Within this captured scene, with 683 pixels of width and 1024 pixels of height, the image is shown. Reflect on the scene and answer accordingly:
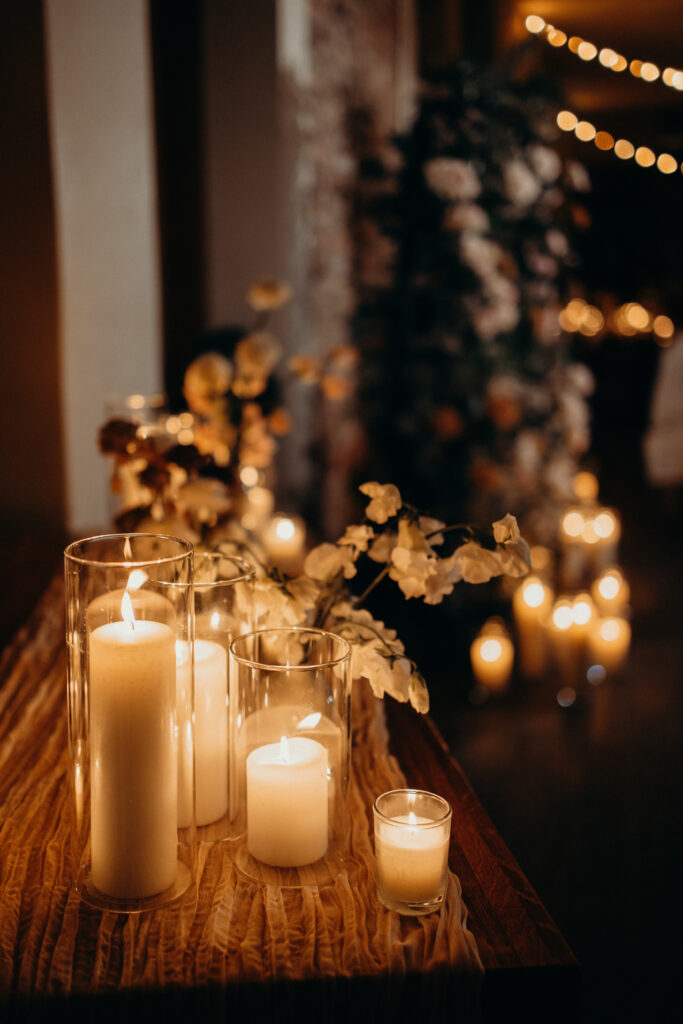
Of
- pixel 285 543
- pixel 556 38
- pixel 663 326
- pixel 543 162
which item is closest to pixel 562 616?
pixel 285 543

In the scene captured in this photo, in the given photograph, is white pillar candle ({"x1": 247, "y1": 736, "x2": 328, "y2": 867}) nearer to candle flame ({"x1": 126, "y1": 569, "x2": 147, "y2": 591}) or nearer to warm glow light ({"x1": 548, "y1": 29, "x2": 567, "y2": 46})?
candle flame ({"x1": 126, "y1": 569, "x2": 147, "y2": 591})

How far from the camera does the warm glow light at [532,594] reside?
2.72 meters

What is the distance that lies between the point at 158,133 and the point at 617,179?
20.8ft

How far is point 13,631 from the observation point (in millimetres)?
1218

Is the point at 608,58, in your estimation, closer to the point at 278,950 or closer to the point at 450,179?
the point at 450,179

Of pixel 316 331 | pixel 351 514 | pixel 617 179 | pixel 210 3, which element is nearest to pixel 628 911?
pixel 351 514

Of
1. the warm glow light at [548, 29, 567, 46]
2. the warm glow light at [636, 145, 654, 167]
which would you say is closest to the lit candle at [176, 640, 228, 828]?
the warm glow light at [548, 29, 567, 46]

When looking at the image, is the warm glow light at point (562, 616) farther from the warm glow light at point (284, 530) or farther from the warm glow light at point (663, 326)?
the warm glow light at point (663, 326)

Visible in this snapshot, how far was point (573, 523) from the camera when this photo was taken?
3.38m

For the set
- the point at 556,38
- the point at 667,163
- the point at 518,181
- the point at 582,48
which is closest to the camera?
the point at 518,181

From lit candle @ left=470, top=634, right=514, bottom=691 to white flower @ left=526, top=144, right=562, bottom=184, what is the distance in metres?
1.69

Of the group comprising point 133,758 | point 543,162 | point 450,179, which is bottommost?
point 133,758

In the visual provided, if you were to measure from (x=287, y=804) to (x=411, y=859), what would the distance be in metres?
0.10

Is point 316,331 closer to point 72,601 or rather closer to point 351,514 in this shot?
point 351,514
